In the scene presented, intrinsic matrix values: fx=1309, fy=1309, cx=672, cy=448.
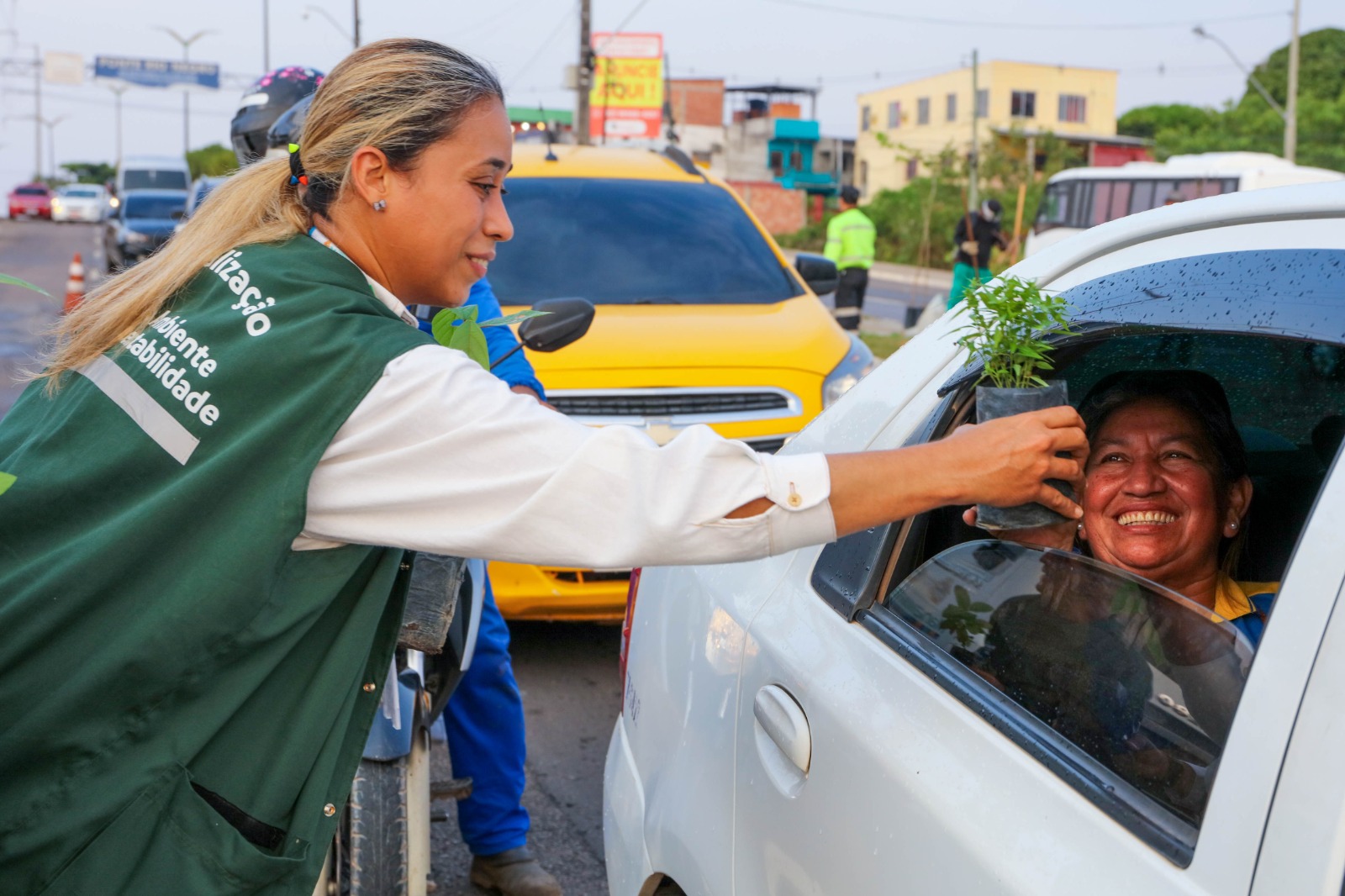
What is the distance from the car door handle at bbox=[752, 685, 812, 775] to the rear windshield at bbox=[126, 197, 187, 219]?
101 feet

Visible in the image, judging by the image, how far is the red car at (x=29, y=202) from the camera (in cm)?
5734

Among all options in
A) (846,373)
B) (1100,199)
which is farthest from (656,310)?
(1100,199)

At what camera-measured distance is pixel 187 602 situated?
154 cm

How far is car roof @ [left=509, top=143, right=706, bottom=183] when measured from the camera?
689cm

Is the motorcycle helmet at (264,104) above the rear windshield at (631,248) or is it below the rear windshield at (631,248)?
above

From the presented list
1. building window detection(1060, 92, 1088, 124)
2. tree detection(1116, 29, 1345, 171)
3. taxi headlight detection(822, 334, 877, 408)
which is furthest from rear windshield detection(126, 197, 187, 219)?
building window detection(1060, 92, 1088, 124)

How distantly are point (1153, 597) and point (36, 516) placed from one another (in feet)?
4.44

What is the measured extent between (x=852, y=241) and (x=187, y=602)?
1438 cm

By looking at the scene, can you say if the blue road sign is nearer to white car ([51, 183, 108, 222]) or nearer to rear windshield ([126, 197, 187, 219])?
white car ([51, 183, 108, 222])

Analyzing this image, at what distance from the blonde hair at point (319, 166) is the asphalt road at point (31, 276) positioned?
0.27 ft

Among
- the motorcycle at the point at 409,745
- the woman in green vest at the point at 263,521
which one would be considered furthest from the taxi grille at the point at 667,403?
the woman in green vest at the point at 263,521

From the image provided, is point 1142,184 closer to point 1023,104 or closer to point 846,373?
point 846,373

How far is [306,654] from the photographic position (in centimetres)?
169

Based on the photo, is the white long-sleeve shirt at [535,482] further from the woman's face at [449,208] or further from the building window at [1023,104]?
the building window at [1023,104]
